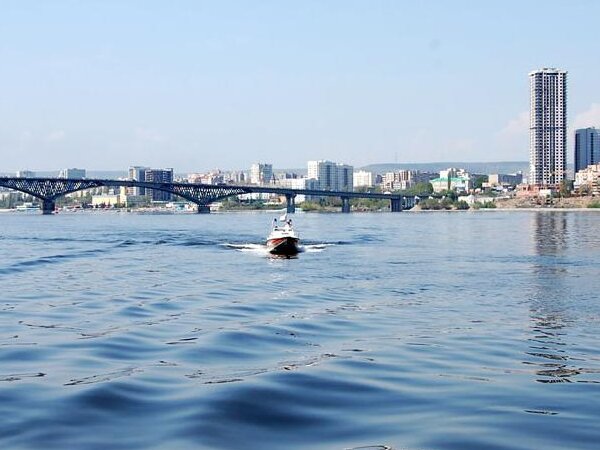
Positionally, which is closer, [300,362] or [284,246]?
[300,362]

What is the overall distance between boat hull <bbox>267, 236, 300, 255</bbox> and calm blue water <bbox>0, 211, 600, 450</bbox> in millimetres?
16831

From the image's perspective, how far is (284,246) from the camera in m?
53.8

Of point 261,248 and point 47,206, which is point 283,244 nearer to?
point 261,248

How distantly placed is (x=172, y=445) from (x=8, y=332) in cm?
1057

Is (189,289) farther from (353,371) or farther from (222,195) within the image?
(222,195)

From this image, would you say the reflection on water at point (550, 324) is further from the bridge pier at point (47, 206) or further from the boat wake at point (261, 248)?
the bridge pier at point (47, 206)

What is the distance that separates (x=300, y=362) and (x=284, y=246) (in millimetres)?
37545

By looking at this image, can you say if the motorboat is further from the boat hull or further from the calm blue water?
the calm blue water

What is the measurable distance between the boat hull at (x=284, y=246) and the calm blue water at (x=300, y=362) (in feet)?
55.2

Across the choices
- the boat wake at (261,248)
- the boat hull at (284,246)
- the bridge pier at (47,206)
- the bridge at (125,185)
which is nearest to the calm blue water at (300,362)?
the boat hull at (284,246)

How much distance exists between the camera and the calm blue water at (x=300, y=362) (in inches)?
447

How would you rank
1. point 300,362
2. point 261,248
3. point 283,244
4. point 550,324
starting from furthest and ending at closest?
point 261,248
point 283,244
point 550,324
point 300,362

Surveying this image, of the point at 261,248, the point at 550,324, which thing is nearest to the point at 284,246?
the point at 261,248

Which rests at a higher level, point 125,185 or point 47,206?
point 125,185
